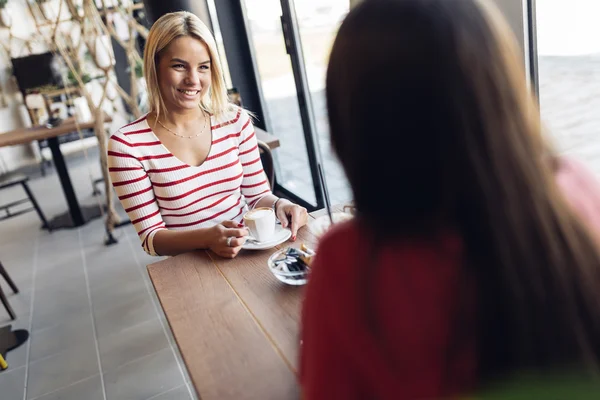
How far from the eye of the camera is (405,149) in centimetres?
48

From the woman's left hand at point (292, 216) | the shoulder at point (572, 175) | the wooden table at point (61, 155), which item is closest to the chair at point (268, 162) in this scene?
the woman's left hand at point (292, 216)

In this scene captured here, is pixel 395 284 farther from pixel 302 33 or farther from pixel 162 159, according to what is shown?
pixel 302 33

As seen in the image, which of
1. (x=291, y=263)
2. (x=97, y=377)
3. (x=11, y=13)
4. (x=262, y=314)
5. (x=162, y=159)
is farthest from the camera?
(x=11, y=13)

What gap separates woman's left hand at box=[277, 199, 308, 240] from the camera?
1.33m

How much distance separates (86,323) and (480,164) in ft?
8.93

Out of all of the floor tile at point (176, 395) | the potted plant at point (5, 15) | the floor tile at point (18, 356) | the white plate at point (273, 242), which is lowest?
the floor tile at point (176, 395)

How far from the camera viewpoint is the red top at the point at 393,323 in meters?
0.49

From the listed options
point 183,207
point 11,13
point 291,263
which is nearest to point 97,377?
point 183,207

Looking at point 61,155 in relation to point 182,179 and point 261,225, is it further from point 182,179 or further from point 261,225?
point 261,225

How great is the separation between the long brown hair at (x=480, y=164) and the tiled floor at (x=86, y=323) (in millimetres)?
1826

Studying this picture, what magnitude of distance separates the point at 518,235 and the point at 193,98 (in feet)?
4.31

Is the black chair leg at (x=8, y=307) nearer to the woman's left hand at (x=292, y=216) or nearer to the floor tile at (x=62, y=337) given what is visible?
the floor tile at (x=62, y=337)

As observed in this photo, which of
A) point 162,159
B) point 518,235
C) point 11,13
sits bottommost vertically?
point 162,159

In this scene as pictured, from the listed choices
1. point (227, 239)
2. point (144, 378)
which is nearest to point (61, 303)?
point (144, 378)
